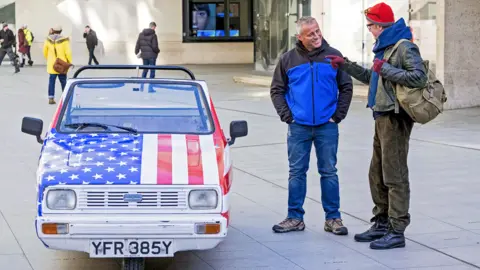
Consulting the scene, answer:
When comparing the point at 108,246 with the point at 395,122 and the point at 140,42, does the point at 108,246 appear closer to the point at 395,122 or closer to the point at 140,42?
the point at 395,122

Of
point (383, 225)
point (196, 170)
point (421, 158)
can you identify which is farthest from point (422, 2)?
point (196, 170)

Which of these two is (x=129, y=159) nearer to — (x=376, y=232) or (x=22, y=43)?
(x=376, y=232)

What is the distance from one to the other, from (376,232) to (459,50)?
1179 cm

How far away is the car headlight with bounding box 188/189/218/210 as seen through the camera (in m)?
6.33

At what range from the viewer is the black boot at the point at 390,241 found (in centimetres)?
733

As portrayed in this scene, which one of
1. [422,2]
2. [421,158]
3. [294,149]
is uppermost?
[422,2]

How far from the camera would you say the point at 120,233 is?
242 inches

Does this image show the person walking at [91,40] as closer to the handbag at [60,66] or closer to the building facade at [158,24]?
the building facade at [158,24]

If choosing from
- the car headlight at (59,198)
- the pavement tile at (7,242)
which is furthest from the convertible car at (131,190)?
the pavement tile at (7,242)

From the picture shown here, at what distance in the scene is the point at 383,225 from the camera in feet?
25.1

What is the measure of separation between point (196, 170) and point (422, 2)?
1386 centimetres

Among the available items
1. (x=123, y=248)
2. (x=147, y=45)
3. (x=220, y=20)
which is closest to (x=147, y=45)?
(x=147, y=45)

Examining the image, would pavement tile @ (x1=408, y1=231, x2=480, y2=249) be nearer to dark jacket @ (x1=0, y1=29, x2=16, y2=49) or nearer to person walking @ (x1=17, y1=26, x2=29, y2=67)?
dark jacket @ (x1=0, y1=29, x2=16, y2=49)

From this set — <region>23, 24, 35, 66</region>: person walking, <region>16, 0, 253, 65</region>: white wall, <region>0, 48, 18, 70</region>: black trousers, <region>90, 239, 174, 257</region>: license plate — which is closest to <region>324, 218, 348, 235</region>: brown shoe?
<region>90, 239, 174, 257</region>: license plate
